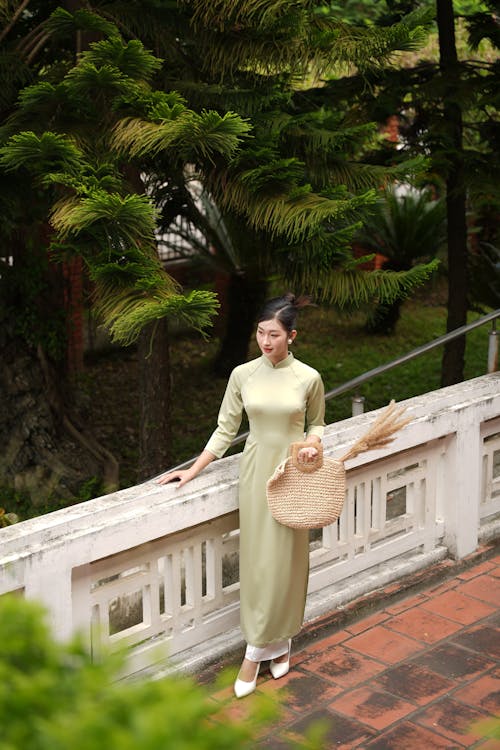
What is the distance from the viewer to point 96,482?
888 cm

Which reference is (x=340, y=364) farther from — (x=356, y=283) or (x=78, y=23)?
(x=78, y=23)

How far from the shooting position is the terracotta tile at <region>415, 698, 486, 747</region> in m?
4.09

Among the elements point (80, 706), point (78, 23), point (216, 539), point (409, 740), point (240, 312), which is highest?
point (78, 23)

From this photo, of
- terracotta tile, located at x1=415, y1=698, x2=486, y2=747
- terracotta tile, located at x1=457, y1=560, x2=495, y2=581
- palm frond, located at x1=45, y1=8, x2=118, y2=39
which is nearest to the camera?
terracotta tile, located at x1=415, y1=698, x2=486, y2=747

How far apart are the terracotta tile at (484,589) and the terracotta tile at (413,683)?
0.79 metres

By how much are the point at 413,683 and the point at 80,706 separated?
314cm

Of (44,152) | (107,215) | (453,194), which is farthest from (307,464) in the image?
(453,194)

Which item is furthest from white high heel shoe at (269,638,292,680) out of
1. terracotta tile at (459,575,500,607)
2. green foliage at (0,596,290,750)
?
green foliage at (0,596,290,750)

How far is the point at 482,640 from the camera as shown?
191 inches

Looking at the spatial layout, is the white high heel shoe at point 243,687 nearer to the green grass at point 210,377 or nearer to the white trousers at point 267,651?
the white trousers at point 267,651

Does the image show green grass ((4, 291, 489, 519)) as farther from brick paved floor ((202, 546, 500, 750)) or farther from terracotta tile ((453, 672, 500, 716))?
terracotta tile ((453, 672, 500, 716))

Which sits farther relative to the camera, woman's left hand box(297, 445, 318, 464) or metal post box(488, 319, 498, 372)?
metal post box(488, 319, 498, 372)

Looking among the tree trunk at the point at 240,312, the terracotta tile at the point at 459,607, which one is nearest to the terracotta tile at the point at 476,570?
the terracotta tile at the point at 459,607

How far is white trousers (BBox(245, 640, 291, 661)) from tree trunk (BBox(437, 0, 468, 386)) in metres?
4.85
